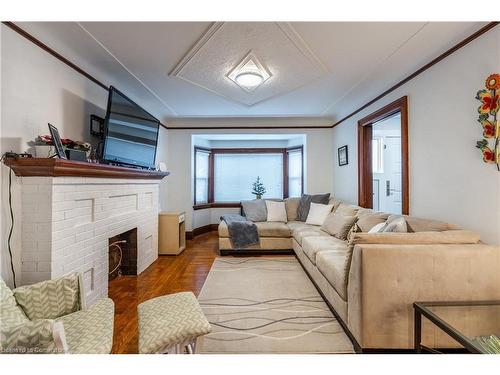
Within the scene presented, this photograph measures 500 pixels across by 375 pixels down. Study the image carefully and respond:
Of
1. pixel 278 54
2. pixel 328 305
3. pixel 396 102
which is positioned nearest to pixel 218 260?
pixel 328 305

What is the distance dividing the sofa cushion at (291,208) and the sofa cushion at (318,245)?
4.91 ft

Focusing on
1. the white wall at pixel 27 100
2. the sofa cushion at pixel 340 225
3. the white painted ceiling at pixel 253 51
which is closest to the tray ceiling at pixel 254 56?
the white painted ceiling at pixel 253 51

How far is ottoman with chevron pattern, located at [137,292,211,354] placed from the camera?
126cm

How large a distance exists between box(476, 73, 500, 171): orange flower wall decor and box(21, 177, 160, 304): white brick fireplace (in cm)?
316

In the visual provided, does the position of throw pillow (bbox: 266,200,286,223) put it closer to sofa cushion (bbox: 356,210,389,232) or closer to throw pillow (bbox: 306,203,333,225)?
throw pillow (bbox: 306,203,333,225)

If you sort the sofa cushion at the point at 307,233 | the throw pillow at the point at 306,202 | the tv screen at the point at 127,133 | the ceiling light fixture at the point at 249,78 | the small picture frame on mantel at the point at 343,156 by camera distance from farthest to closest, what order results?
the throw pillow at the point at 306,202 < the small picture frame on mantel at the point at 343,156 < the sofa cushion at the point at 307,233 < the ceiling light fixture at the point at 249,78 < the tv screen at the point at 127,133

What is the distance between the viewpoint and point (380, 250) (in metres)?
1.58

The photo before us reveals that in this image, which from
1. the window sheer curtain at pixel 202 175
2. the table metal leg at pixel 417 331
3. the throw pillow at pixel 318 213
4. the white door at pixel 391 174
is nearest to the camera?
the table metal leg at pixel 417 331

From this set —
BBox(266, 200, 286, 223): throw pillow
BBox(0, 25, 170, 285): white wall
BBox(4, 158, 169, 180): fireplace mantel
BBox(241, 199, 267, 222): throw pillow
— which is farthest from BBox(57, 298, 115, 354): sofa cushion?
BBox(266, 200, 286, 223): throw pillow

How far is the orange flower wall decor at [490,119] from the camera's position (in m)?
1.75

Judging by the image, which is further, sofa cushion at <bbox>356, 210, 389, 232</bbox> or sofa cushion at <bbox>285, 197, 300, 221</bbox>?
sofa cushion at <bbox>285, 197, 300, 221</bbox>

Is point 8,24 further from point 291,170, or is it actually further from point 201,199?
point 291,170

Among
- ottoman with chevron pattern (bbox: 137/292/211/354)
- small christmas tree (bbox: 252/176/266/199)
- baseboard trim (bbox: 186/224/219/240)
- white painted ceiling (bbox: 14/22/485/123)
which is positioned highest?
white painted ceiling (bbox: 14/22/485/123)

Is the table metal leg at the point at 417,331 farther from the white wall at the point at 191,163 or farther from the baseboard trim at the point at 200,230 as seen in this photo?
the baseboard trim at the point at 200,230
